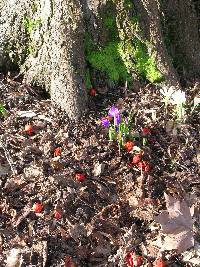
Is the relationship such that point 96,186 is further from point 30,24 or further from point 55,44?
point 30,24

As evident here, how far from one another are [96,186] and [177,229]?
0.79 m

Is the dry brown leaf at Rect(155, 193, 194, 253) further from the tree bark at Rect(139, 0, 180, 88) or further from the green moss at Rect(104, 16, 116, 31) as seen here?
the green moss at Rect(104, 16, 116, 31)

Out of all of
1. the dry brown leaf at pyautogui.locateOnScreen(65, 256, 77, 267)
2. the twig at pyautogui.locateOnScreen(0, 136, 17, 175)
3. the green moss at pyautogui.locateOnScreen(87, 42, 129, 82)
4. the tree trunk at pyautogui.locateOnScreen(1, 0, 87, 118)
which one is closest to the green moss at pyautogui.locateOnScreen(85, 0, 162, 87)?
the green moss at pyautogui.locateOnScreen(87, 42, 129, 82)

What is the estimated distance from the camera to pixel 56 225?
10.9 feet

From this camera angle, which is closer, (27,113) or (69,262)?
(69,262)

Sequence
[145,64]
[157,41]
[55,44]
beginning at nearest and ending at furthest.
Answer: [55,44], [157,41], [145,64]

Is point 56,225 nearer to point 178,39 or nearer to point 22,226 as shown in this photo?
point 22,226

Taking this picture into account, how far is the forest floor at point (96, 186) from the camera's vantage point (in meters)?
3.20

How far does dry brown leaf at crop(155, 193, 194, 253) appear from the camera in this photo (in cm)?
316

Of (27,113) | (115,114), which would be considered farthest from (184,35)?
(27,113)

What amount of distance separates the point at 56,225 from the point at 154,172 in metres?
0.96

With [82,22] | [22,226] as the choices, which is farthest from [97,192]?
[82,22]

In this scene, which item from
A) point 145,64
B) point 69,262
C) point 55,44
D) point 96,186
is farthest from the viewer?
point 145,64

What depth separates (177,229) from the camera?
10.4 ft
